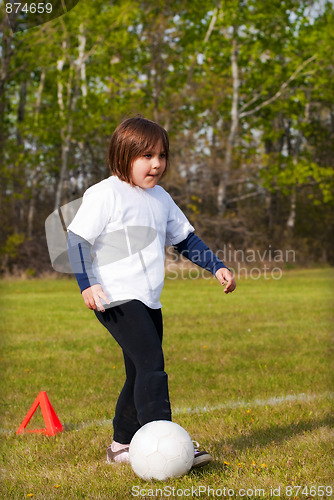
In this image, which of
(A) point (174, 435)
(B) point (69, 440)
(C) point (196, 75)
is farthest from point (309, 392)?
(C) point (196, 75)

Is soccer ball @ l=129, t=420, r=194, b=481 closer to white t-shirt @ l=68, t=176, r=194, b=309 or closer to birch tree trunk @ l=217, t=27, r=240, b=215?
white t-shirt @ l=68, t=176, r=194, b=309

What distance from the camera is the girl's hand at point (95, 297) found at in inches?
134

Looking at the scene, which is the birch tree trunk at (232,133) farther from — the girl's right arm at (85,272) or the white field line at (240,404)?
the girl's right arm at (85,272)

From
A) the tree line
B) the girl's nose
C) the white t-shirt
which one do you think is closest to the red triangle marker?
the white t-shirt

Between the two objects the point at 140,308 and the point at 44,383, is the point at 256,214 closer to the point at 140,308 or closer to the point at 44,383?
the point at 44,383

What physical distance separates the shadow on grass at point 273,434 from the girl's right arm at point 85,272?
56.0 inches

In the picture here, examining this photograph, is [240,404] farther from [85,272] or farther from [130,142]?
[130,142]

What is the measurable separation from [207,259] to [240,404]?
6.79 ft

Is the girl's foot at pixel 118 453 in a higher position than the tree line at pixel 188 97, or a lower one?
lower
